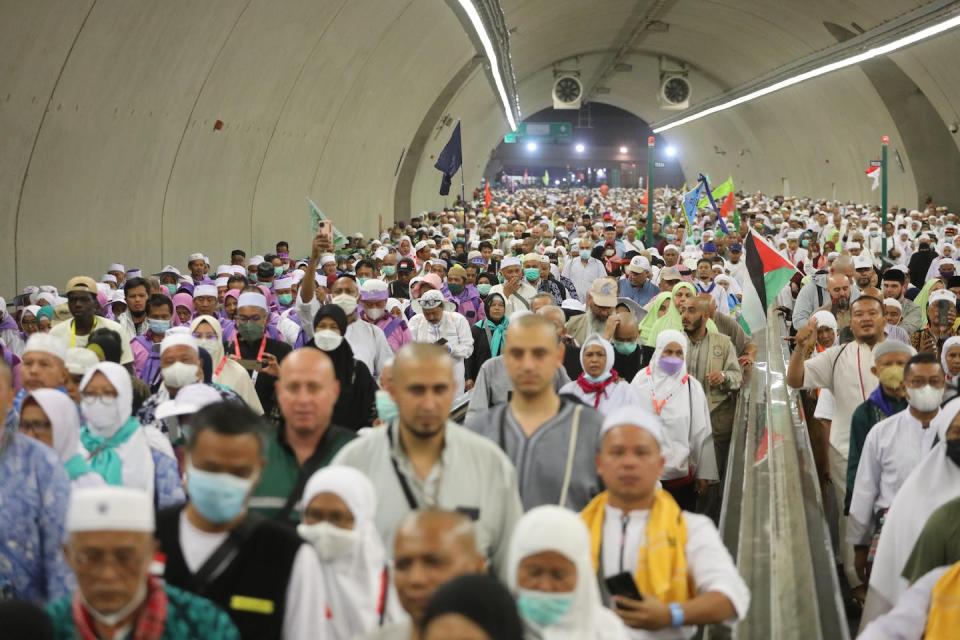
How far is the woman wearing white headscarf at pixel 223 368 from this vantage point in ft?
28.2

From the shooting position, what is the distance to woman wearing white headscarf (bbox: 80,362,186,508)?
589cm

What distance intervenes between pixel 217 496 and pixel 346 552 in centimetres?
47

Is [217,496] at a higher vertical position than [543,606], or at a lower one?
higher

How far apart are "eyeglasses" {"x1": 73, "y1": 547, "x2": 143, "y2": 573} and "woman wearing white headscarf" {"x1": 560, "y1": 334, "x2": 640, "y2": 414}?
4.29 metres

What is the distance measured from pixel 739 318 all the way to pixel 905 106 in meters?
20.4

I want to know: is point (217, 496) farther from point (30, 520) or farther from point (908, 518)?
point (908, 518)

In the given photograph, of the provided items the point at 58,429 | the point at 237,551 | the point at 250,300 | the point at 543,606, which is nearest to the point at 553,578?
the point at 543,606

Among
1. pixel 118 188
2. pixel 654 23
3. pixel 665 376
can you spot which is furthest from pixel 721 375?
pixel 654 23

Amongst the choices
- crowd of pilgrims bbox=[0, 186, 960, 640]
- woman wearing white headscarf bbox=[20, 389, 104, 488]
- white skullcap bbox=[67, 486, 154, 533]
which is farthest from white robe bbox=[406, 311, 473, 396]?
white skullcap bbox=[67, 486, 154, 533]

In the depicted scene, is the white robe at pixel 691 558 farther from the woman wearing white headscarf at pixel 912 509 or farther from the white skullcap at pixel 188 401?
the white skullcap at pixel 188 401

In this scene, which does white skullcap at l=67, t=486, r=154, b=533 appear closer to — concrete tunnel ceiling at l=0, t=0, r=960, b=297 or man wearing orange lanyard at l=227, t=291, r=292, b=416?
man wearing orange lanyard at l=227, t=291, r=292, b=416

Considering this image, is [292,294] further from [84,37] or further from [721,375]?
[721,375]

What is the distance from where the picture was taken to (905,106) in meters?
33.8

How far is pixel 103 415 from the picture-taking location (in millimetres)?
6098
